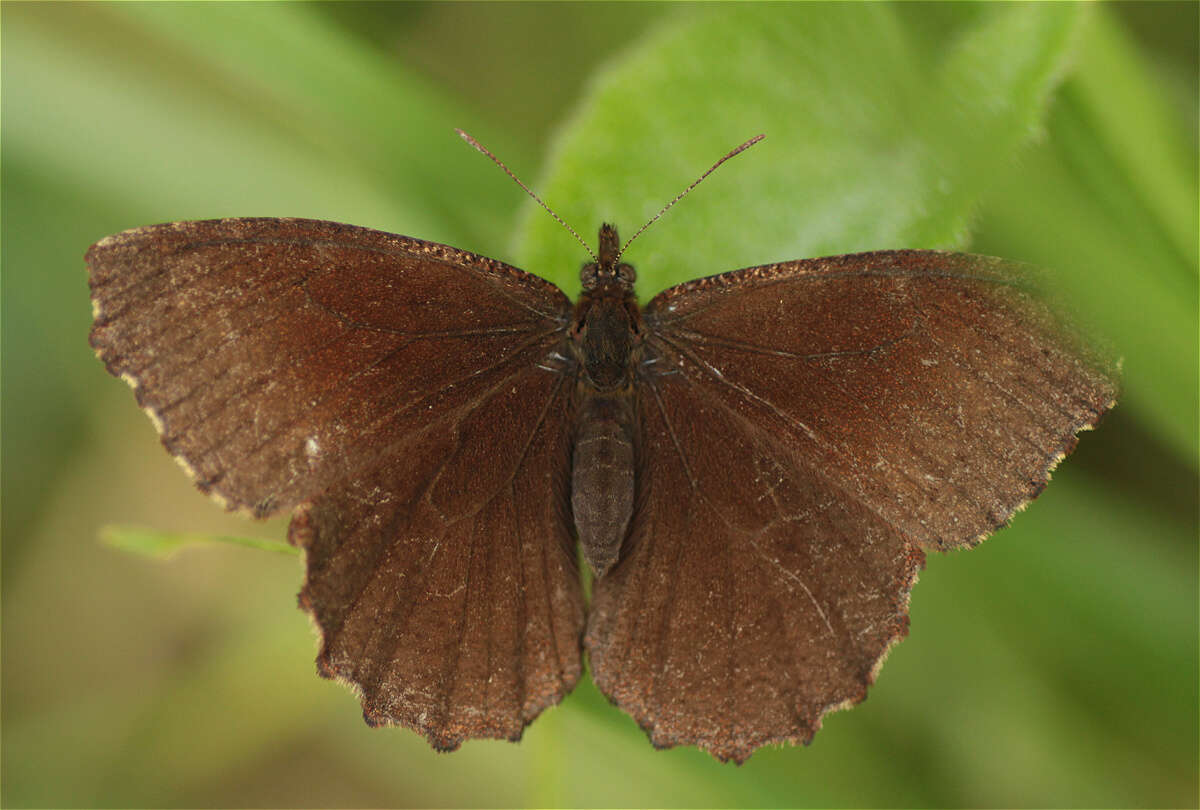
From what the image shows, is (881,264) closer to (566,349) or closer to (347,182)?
(566,349)

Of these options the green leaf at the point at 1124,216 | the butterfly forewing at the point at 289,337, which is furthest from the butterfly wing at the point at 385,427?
the green leaf at the point at 1124,216

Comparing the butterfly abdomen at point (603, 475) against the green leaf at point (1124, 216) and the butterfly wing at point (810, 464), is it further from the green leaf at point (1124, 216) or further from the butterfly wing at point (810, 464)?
the green leaf at point (1124, 216)

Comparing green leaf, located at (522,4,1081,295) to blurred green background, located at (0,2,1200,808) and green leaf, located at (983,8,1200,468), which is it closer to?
blurred green background, located at (0,2,1200,808)

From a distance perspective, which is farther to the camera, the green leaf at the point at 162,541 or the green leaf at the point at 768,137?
the green leaf at the point at 768,137

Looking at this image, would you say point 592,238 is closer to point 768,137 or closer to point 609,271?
point 609,271

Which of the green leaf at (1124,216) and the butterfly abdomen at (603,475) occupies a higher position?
the green leaf at (1124,216)

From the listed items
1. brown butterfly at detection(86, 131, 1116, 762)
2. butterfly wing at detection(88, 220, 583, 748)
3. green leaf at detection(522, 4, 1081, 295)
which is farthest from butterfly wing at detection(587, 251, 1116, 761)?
green leaf at detection(522, 4, 1081, 295)

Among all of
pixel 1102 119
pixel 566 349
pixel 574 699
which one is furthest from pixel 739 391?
pixel 1102 119
